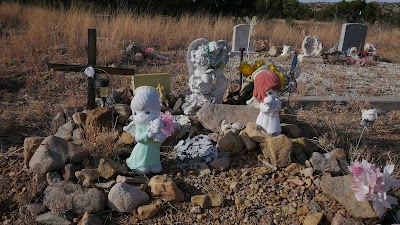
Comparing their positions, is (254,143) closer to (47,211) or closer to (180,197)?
(180,197)

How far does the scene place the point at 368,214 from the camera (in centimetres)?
229

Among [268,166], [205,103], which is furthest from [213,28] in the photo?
[268,166]

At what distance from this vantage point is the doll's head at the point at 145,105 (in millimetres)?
2600

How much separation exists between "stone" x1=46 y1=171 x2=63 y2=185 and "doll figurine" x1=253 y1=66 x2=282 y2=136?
5.61 feet

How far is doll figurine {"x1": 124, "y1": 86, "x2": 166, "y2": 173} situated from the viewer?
8.51 feet

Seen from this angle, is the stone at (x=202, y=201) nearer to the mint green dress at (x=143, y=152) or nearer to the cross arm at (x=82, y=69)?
the mint green dress at (x=143, y=152)

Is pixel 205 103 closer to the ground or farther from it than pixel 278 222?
farther from it

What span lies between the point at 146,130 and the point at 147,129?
0.02 meters

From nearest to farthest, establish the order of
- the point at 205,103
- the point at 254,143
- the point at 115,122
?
the point at 254,143 → the point at 115,122 → the point at 205,103

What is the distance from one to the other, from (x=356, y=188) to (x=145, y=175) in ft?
4.89

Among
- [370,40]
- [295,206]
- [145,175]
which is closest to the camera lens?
[295,206]

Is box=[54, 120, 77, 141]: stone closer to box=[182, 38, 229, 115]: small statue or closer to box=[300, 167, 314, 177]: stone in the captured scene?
box=[182, 38, 229, 115]: small statue

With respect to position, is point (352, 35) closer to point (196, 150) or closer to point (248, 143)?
point (248, 143)

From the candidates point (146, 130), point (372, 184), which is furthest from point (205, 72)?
point (372, 184)
